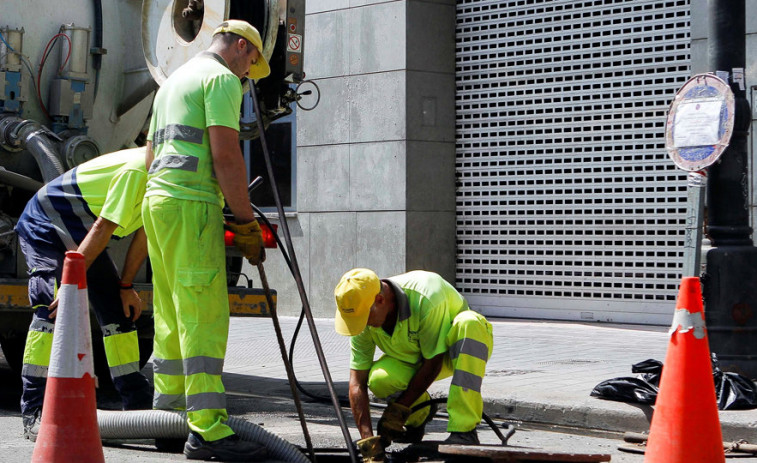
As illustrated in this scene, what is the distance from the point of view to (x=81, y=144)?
25.0 feet

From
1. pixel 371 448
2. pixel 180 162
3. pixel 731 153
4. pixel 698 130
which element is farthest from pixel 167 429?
pixel 731 153

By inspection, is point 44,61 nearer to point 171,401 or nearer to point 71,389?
point 171,401

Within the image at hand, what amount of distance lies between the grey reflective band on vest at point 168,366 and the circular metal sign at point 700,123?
331cm

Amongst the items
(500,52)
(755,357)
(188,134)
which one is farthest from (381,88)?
(188,134)

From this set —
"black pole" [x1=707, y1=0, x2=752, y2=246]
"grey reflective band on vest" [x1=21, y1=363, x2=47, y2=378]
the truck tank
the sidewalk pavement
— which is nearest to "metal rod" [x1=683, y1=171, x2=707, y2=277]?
"black pole" [x1=707, y1=0, x2=752, y2=246]

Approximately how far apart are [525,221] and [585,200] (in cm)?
74

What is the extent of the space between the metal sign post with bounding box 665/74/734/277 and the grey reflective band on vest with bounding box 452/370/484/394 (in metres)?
2.19

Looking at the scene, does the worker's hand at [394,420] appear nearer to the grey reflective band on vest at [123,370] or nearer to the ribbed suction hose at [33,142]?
the grey reflective band on vest at [123,370]

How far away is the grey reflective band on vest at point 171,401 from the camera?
5422mm

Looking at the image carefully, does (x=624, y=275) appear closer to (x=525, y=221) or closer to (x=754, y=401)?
(x=525, y=221)

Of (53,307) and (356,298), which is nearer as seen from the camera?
(356,298)

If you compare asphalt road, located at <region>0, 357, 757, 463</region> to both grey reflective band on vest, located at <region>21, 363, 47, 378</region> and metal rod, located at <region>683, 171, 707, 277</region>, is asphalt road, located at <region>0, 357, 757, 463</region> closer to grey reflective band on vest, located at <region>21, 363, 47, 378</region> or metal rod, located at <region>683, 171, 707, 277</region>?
grey reflective band on vest, located at <region>21, 363, 47, 378</region>

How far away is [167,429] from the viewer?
5.34 metres

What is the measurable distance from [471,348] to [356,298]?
0.56 meters
